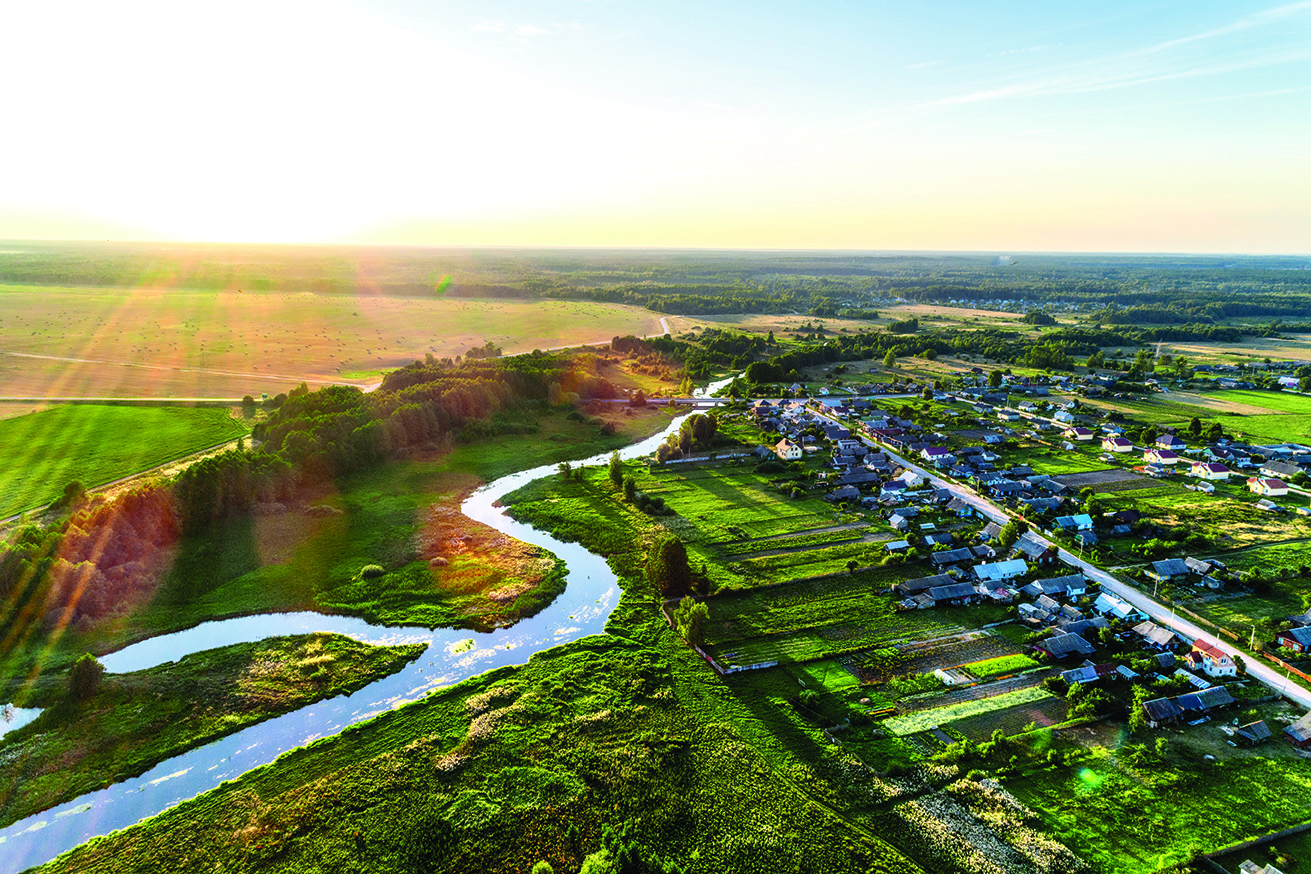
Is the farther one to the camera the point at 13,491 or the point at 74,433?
the point at 74,433

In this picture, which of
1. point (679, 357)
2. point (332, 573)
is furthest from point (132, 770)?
point (679, 357)

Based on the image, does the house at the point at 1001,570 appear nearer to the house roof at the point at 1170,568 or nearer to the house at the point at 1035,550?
the house at the point at 1035,550

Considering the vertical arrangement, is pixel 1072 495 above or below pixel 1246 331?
below

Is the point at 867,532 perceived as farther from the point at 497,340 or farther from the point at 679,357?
the point at 497,340

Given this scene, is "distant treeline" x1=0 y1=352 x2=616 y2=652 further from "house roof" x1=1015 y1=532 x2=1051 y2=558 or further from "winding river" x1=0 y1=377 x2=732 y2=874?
"house roof" x1=1015 y1=532 x2=1051 y2=558

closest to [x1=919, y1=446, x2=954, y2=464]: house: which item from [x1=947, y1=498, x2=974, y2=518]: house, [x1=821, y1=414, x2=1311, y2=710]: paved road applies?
[x1=821, y1=414, x2=1311, y2=710]: paved road
